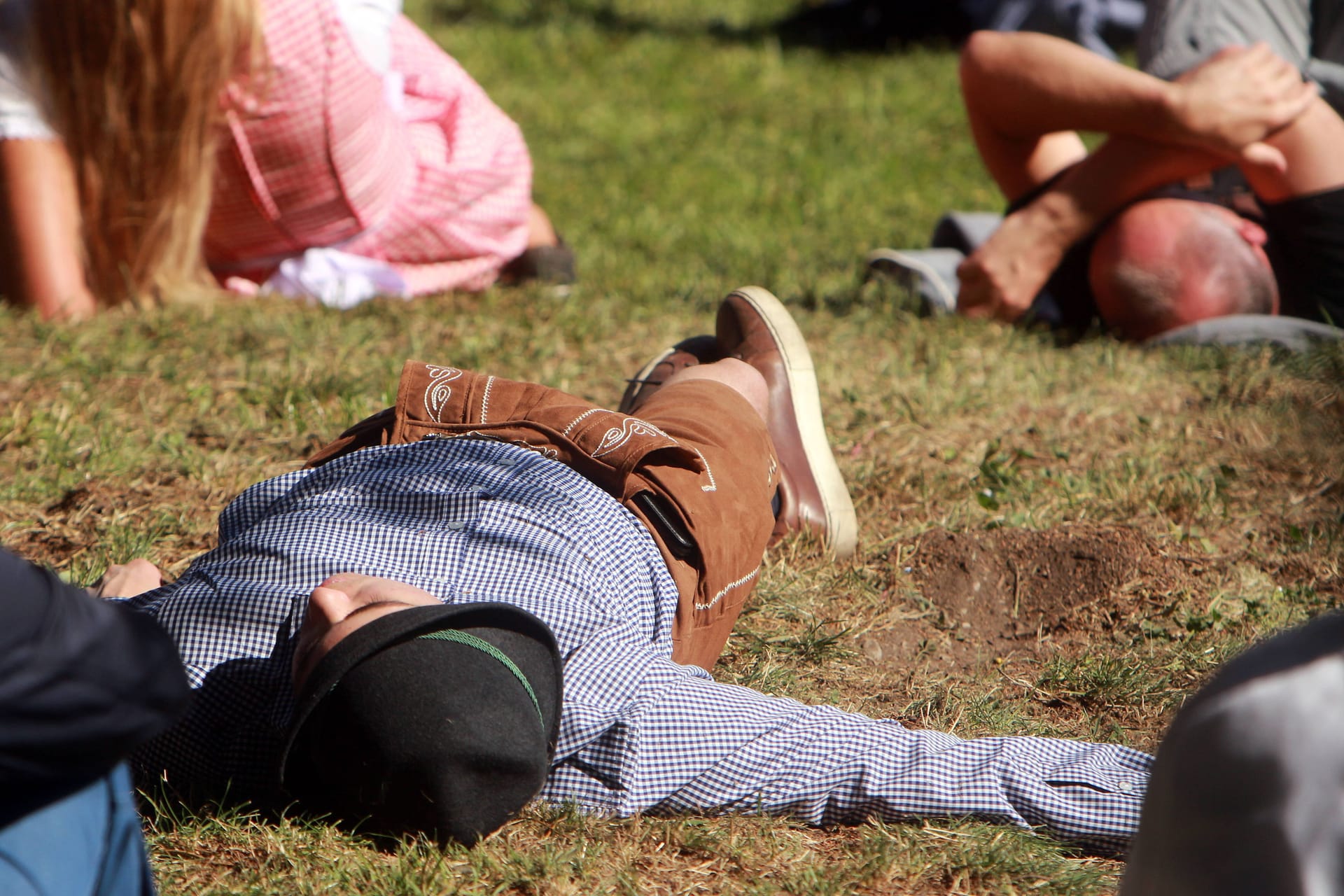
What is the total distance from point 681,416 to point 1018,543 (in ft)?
2.28

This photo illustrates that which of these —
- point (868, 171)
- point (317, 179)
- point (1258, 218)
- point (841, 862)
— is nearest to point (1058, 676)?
point (841, 862)

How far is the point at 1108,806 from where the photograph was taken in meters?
1.60

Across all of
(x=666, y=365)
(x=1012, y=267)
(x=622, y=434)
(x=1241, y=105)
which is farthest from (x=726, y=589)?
(x=1241, y=105)

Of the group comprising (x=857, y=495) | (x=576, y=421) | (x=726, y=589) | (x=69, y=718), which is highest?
(x=69, y=718)

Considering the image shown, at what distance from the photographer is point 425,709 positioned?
53.2 inches

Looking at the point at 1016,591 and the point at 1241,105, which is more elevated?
the point at 1241,105

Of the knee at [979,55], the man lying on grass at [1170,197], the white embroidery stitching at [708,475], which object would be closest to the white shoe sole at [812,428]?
the white embroidery stitching at [708,475]

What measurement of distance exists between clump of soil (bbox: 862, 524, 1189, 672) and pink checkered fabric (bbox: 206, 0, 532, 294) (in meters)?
1.80

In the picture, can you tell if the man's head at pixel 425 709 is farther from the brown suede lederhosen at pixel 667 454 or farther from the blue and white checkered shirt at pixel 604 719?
the brown suede lederhosen at pixel 667 454

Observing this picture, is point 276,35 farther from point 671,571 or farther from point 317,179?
point 671,571

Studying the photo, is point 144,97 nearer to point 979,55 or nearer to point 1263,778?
point 979,55

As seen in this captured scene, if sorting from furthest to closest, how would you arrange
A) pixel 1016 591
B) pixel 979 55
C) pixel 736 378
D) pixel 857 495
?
1. pixel 979 55
2. pixel 857 495
3. pixel 736 378
4. pixel 1016 591

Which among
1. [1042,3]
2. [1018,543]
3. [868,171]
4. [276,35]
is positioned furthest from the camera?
[1042,3]

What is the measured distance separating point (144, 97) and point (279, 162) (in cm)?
34
